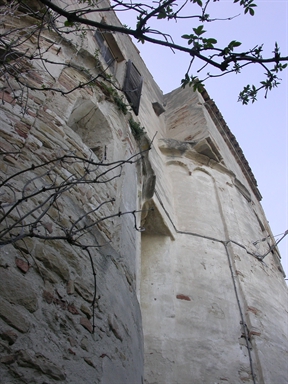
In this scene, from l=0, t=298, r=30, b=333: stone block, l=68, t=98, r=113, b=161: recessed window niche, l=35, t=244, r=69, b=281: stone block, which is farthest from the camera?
l=68, t=98, r=113, b=161: recessed window niche

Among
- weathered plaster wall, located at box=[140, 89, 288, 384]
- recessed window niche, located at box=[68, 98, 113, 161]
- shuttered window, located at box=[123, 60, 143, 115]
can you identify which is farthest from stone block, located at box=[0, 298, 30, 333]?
shuttered window, located at box=[123, 60, 143, 115]

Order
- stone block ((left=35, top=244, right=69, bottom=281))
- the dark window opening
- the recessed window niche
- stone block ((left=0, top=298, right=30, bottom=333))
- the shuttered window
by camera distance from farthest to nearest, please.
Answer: the dark window opening, the shuttered window, the recessed window niche, stone block ((left=35, top=244, right=69, bottom=281)), stone block ((left=0, top=298, right=30, bottom=333))

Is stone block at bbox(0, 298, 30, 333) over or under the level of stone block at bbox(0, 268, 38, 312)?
under

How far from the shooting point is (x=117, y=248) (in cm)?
354

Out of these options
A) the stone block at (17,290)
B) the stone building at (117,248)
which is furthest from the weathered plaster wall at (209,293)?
the stone block at (17,290)

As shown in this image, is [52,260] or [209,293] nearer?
[52,260]

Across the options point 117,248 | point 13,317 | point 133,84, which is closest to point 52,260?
point 13,317

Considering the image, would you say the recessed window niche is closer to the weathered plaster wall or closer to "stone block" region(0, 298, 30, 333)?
the weathered plaster wall

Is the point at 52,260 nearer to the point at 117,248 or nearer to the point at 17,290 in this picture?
the point at 17,290

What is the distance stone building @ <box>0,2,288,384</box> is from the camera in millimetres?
2178

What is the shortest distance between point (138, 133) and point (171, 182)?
3375 mm

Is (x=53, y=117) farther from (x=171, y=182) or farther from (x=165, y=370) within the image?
(x=171, y=182)

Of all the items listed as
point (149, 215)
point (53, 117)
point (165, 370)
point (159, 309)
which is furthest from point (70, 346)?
point (149, 215)

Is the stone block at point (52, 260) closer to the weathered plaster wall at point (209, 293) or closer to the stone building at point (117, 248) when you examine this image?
the stone building at point (117, 248)
